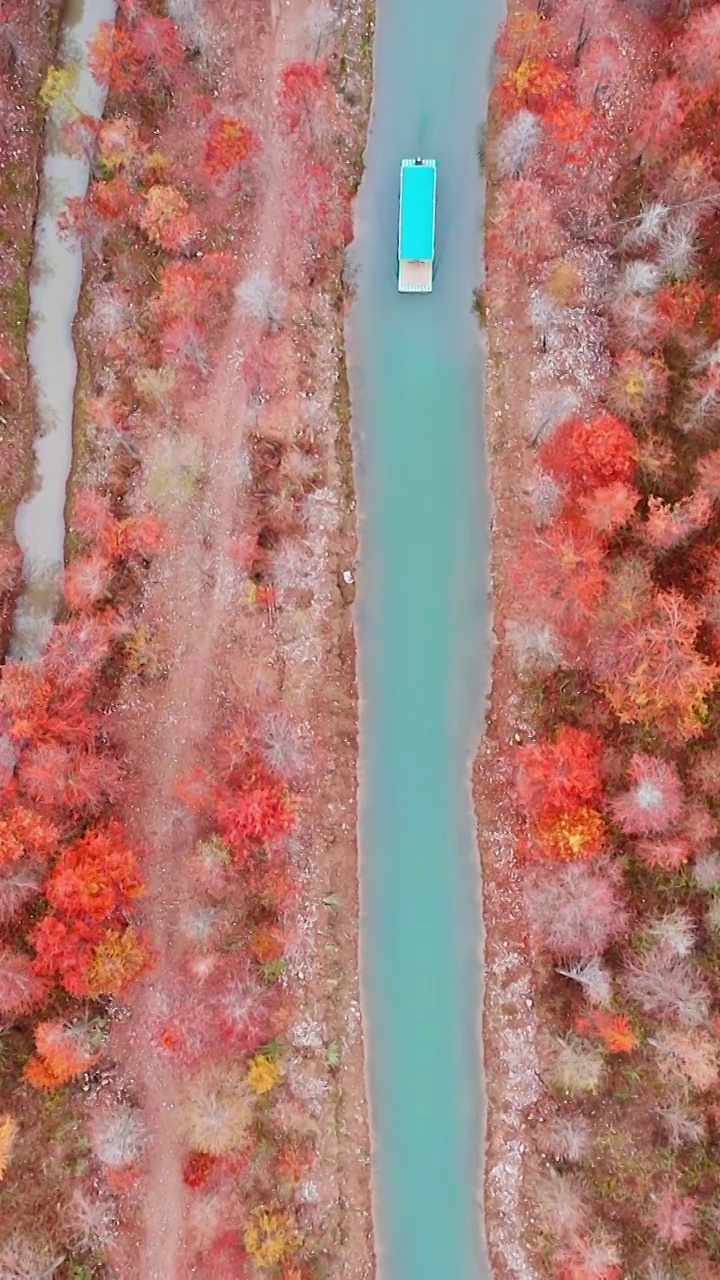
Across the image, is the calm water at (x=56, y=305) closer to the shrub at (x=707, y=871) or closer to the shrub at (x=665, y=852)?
the shrub at (x=665, y=852)

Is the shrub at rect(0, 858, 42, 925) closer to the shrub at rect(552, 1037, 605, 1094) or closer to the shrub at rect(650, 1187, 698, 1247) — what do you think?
the shrub at rect(552, 1037, 605, 1094)

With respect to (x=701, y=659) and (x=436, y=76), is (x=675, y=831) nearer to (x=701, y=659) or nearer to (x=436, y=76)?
(x=701, y=659)

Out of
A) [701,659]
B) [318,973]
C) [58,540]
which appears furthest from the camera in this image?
[58,540]

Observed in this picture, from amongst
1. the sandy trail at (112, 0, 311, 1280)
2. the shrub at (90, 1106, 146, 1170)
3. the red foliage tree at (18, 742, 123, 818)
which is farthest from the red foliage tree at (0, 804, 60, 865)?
the shrub at (90, 1106, 146, 1170)

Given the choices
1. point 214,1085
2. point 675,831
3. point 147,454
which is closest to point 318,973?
point 214,1085

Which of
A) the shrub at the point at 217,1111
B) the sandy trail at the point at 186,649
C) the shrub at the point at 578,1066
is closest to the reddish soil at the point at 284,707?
the sandy trail at the point at 186,649

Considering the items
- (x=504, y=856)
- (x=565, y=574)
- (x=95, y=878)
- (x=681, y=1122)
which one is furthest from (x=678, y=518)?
(x=95, y=878)
